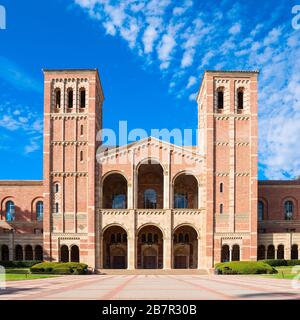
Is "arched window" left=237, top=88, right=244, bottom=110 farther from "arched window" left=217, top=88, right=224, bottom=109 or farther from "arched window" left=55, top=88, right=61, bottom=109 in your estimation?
"arched window" left=55, top=88, right=61, bottom=109

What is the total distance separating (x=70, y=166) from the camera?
4994 centimetres

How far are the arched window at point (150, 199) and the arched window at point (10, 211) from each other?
18.5 m

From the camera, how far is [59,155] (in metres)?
50.1

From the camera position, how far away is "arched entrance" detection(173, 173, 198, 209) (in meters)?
55.7

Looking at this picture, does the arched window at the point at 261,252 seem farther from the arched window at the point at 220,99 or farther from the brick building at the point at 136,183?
the arched window at the point at 220,99

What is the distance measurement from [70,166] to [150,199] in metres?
12.5

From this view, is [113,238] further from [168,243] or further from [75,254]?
[168,243]

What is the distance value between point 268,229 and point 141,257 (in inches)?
694

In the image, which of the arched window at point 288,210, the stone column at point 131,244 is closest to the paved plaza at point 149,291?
the stone column at point 131,244

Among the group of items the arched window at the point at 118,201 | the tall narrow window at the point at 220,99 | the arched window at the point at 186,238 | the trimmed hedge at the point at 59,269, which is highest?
the tall narrow window at the point at 220,99

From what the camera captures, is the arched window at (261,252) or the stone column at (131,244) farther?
the arched window at (261,252)

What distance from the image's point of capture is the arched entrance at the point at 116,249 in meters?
53.7

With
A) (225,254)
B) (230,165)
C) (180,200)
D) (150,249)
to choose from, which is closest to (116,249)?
(150,249)
